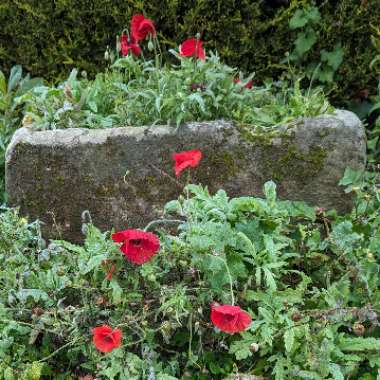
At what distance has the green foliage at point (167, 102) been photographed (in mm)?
3133

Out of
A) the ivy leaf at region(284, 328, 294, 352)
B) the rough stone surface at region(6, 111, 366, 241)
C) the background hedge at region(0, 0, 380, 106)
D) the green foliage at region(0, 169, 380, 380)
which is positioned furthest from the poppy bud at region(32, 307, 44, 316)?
the background hedge at region(0, 0, 380, 106)

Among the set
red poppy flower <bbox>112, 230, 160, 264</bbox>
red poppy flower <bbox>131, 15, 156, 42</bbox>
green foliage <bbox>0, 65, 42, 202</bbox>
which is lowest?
green foliage <bbox>0, 65, 42, 202</bbox>

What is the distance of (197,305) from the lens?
8.05ft

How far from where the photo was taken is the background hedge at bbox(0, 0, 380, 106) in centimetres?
399

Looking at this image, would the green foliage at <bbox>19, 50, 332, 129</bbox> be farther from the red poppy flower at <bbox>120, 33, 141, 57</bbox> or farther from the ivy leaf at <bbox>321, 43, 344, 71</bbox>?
the ivy leaf at <bbox>321, 43, 344, 71</bbox>

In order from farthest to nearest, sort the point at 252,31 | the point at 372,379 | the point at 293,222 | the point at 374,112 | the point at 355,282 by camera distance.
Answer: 1. the point at 374,112
2. the point at 252,31
3. the point at 293,222
4. the point at 355,282
5. the point at 372,379

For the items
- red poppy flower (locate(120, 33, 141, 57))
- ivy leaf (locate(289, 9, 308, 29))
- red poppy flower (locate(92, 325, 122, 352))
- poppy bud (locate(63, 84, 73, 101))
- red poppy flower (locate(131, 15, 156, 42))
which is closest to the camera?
red poppy flower (locate(92, 325, 122, 352))

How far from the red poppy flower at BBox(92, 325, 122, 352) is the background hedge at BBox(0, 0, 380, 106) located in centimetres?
236

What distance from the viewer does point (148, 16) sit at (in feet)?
13.4

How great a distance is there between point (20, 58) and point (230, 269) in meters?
2.75

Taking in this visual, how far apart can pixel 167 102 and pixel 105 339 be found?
1296 millimetres

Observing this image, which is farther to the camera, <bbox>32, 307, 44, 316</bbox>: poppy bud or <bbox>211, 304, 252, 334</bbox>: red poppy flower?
<bbox>32, 307, 44, 316</bbox>: poppy bud

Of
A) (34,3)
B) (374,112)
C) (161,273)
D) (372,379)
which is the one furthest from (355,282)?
(34,3)

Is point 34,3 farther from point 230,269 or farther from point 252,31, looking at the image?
point 230,269
